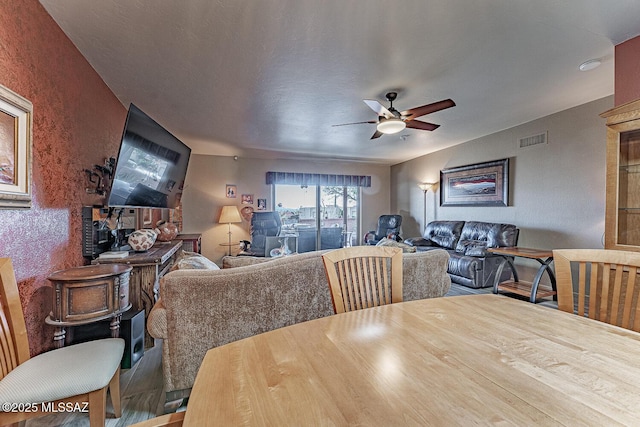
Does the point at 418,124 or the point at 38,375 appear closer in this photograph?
the point at 38,375

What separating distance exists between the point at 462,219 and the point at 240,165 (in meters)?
4.87

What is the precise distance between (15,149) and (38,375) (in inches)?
45.8

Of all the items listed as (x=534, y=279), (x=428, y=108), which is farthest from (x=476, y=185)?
(x=428, y=108)

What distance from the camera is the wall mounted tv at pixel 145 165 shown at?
7.10ft

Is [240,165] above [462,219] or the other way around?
above

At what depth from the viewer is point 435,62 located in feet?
7.84

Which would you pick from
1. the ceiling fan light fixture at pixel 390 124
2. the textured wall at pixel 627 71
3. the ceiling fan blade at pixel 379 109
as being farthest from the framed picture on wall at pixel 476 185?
the ceiling fan blade at pixel 379 109

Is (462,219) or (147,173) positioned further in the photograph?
(462,219)

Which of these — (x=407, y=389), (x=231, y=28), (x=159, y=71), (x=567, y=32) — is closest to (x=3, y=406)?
(x=407, y=389)

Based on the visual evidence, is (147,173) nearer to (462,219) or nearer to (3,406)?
(3,406)

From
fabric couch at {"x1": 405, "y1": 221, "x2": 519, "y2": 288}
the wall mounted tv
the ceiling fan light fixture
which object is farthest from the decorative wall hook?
fabric couch at {"x1": 405, "y1": 221, "x2": 519, "y2": 288}

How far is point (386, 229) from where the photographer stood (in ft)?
21.8

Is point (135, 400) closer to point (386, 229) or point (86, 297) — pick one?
point (86, 297)

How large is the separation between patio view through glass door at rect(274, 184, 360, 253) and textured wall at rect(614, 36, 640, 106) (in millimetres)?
4846
